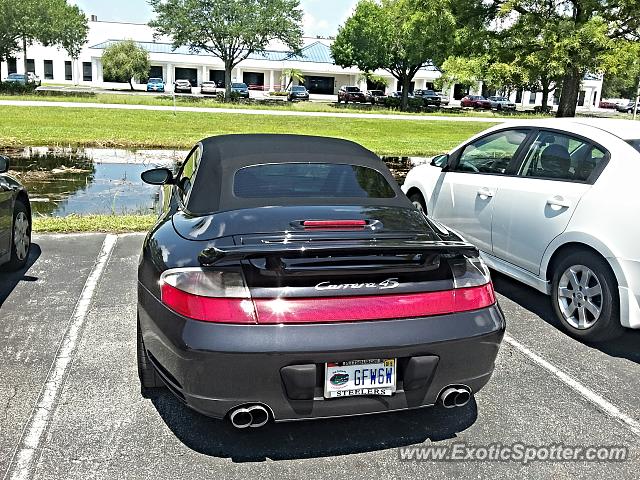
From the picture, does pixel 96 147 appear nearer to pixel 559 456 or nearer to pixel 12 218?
pixel 12 218

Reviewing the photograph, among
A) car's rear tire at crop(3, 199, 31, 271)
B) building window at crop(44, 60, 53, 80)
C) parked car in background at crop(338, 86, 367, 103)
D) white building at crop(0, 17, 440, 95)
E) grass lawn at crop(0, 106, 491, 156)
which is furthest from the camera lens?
building window at crop(44, 60, 53, 80)

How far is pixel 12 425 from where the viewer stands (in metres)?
3.15

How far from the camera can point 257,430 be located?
3201 millimetres

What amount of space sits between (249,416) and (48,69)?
76104 millimetres

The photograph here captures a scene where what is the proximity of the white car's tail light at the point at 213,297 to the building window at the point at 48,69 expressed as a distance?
75.3 m

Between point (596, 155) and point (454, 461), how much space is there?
2802 millimetres

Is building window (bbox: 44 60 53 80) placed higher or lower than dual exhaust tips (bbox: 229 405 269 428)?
higher

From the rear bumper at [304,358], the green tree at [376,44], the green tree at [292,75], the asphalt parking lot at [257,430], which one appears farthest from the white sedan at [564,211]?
the green tree at [292,75]

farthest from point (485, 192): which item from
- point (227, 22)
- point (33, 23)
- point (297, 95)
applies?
point (297, 95)

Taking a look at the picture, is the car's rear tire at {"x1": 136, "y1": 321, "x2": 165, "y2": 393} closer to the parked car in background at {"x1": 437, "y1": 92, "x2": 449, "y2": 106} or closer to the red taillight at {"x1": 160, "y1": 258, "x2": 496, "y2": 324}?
the red taillight at {"x1": 160, "y1": 258, "x2": 496, "y2": 324}

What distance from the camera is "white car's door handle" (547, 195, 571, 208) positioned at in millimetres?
4613

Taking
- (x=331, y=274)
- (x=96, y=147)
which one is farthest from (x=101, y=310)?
(x=96, y=147)

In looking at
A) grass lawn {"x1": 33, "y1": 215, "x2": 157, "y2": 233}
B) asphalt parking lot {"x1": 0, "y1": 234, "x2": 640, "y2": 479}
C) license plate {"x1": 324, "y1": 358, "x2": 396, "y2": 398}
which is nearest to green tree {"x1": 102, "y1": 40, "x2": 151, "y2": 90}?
grass lawn {"x1": 33, "y1": 215, "x2": 157, "y2": 233}

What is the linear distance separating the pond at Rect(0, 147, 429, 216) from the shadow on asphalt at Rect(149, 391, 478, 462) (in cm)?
620
